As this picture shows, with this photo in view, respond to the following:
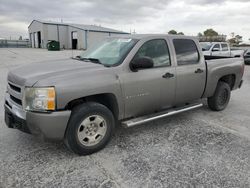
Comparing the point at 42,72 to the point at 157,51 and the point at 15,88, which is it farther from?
the point at 157,51

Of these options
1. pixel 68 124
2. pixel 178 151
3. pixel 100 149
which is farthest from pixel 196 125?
pixel 68 124

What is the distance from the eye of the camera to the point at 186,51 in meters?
4.34

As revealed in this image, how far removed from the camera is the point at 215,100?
516 centimetres

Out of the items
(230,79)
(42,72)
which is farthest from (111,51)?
(230,79)

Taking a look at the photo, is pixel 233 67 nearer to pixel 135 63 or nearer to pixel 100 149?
pixel 135 63

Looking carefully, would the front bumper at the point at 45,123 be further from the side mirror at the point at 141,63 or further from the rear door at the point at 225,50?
the rear door at the point at 225,50

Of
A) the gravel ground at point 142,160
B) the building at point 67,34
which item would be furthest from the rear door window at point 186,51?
the building at point 67,34

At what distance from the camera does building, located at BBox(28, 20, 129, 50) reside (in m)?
40.3

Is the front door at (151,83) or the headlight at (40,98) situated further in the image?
the front door at (151,83)

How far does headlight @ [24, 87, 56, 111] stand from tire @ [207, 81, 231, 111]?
384 cm

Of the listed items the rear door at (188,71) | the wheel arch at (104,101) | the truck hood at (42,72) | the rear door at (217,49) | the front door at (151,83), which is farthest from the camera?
the rear door at (217,49)

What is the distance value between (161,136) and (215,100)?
2.05 m

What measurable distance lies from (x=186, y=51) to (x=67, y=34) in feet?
141

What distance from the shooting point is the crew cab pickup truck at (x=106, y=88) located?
2.82m
